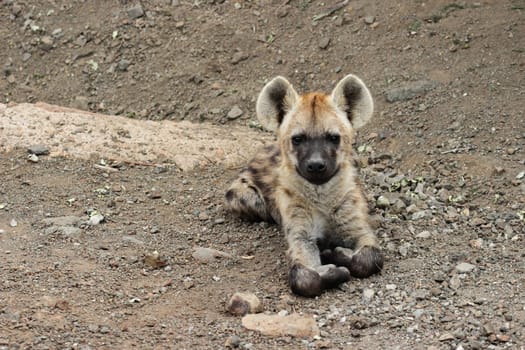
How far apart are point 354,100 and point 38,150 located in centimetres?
250

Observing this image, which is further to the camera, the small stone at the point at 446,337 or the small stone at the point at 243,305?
the small stone at the point at 243,305

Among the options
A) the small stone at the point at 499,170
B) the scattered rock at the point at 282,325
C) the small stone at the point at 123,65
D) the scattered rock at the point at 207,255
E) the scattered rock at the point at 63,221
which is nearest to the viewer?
the scattered rock at the point at 282,325

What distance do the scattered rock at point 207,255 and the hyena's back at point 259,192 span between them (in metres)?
0.57

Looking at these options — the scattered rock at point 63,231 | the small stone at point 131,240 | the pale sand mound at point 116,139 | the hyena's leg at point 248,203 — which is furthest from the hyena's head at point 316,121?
the pale sand mound at point 116,139

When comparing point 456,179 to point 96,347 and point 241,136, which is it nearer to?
point 241,136

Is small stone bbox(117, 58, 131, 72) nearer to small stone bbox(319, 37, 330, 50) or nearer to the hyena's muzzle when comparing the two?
small stone bbox(319, 37, 330, 50)

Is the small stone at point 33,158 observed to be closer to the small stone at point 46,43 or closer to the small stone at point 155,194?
the small stone at point 155,194

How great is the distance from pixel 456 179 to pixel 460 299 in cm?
178

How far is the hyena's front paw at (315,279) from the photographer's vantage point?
443cm

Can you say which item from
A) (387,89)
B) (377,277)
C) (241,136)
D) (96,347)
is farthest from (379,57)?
(96,347)

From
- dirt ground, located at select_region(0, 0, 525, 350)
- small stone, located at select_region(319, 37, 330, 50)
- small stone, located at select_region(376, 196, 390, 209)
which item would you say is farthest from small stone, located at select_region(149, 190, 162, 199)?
small stone, located at select_region(319, 37, 330, 50)

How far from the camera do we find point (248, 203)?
562 cm

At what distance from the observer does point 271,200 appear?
5.54 meters

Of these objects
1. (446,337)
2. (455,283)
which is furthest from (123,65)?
(446,337)
